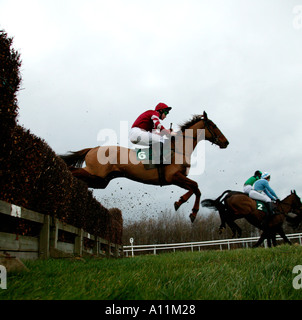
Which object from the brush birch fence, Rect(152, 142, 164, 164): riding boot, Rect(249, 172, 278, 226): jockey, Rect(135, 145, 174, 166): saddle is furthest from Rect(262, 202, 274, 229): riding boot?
the brush birch fence

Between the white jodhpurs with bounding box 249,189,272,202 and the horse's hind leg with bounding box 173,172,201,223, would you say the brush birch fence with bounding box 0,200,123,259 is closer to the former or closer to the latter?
the horse's hind leg with bounding box 173,172,201,223

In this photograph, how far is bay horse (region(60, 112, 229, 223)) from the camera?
764 cm

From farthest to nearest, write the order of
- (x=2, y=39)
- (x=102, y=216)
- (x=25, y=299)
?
(x=102, y=216), (x=2, y=39), (x=25, y=299)

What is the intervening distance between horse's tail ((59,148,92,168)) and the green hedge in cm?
101

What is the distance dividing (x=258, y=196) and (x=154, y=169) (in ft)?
16.8

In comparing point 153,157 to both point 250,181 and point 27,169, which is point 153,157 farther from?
point 250,181

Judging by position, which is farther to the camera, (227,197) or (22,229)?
(227,197)

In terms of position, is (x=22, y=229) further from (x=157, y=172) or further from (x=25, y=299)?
(x=157, y=172)

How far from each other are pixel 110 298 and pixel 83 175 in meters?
6.25

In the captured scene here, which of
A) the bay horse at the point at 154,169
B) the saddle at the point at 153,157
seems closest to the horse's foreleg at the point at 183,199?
the bay horse at the point at 154,169

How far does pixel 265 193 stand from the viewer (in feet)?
36.8

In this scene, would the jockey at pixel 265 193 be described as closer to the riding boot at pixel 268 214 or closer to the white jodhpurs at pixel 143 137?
the riding boot at pixel 268 214

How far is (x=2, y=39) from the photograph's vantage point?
361cm
